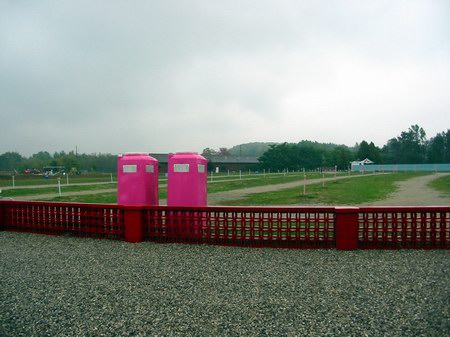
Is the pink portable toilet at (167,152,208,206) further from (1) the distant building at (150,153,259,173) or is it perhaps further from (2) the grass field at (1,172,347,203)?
(1) the distant building at (150,153,259,173)

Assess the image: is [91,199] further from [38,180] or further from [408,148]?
[408,148]

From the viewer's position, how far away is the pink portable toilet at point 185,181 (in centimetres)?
948

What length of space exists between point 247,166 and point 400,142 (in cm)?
5385

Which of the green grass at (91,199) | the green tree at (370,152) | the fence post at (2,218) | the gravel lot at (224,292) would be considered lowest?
the green grass at (91,199)

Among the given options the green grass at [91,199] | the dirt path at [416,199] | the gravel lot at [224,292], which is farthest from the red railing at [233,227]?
the green grass at [91,199]

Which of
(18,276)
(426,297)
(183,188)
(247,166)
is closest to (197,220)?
(183,188)

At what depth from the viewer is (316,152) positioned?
9706 cm

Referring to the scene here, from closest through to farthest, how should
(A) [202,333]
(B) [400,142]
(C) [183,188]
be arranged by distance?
1. (A) [202,333]
2. (C) [183,188]
3. (B) [400,142]

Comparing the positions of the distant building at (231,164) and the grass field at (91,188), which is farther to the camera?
the distant building at (231,164)

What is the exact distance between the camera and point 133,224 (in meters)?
8.31

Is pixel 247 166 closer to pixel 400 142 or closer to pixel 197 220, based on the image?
pixel 400 142

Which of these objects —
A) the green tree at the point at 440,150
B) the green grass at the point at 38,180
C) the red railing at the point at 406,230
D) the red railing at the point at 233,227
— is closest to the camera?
the red railing at the point at 406,230

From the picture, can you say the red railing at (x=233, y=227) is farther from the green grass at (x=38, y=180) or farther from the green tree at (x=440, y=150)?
the green tree at (x=440, y=150)

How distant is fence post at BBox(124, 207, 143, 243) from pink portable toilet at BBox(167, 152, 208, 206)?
1324 millimetres
